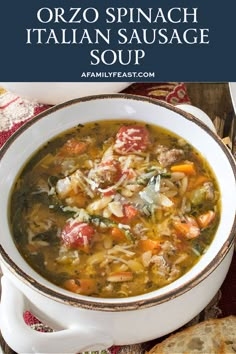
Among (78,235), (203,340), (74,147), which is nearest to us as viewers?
(78,235)

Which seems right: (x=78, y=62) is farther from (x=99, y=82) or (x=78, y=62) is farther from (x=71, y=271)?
(x=71, y=271)

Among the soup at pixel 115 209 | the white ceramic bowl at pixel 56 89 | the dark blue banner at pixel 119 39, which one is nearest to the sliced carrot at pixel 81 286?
the soup at pixel 115 209

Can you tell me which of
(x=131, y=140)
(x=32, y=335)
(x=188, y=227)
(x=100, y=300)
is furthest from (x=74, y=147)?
(x=32, y=335)

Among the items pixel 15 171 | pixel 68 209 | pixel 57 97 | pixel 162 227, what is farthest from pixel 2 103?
pixel 162 227

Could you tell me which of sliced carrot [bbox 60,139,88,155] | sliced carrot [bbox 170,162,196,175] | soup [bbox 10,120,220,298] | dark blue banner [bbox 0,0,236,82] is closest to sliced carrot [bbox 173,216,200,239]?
soup [bbox 10,120,220,298]

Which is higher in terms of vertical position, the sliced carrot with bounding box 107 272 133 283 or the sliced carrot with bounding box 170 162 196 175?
the sliced carrot with bounding box 170 162 196 175

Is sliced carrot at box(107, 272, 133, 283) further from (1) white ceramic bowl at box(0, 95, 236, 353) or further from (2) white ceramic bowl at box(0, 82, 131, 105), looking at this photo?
(2) white ceramic bowl at box(0, 82, 131, 105)

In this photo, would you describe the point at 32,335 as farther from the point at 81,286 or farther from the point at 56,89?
the point at 56,89
